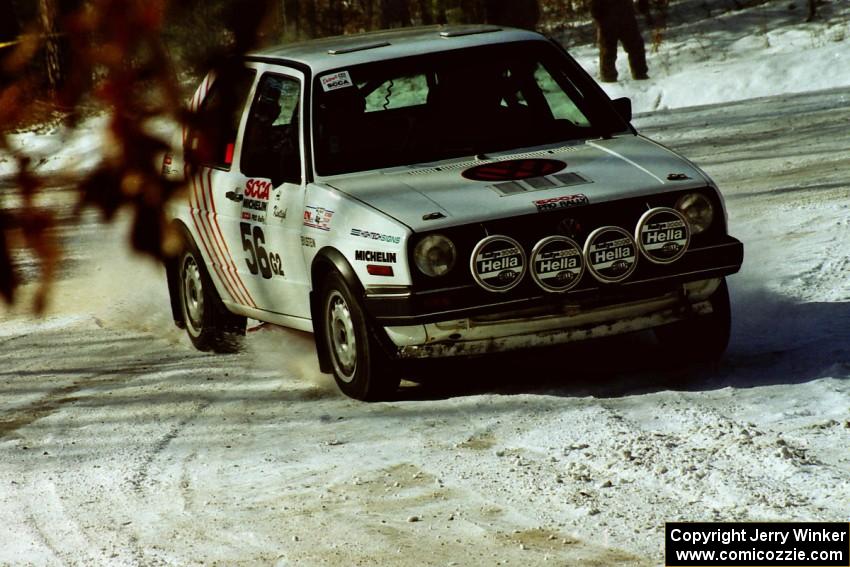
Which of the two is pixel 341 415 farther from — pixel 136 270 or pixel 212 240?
pixel 136 270

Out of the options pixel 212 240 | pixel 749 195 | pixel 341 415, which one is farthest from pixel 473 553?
pixel 749 195

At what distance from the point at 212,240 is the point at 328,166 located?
1216 millimetres

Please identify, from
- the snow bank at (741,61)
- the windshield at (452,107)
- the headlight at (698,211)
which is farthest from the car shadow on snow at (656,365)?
the snow bank at (741,61)

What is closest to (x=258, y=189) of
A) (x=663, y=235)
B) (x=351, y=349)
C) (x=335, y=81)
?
(x=335, y=81)

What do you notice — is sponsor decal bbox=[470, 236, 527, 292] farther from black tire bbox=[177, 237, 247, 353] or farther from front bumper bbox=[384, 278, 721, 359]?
black tire bbox=[177, 237, 247, 353]

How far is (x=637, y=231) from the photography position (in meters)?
6.54

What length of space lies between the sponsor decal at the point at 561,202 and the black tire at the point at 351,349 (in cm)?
96

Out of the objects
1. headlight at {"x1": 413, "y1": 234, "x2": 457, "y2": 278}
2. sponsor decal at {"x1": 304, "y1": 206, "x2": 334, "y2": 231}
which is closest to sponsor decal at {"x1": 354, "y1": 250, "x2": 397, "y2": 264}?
headlight at {"x1": 413, "y1": 234, "x2": 457, "y2": 278}

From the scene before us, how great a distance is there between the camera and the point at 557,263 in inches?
254

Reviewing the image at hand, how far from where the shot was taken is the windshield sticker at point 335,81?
7.39m

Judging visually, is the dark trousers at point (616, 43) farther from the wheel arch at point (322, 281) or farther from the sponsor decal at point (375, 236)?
the sponsor decal at point (375, 236)

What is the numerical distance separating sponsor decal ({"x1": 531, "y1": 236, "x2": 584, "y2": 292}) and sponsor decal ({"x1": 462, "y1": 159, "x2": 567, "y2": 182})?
1.69 feet

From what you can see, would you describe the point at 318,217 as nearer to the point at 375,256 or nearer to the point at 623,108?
the point at 375,256

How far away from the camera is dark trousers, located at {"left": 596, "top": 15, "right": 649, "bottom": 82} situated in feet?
63.2
